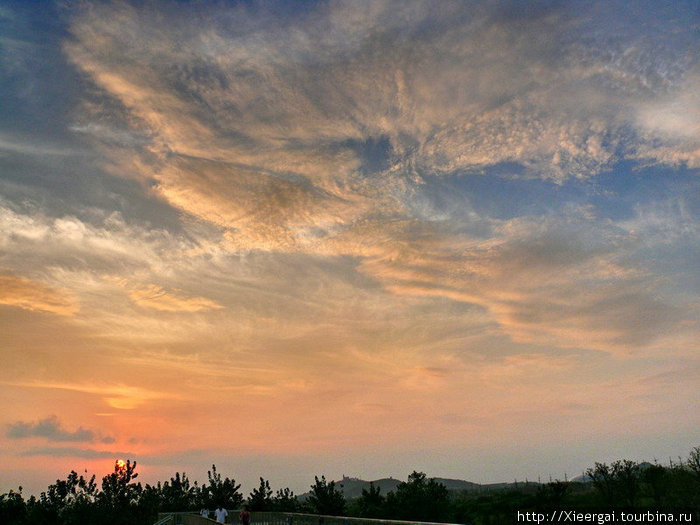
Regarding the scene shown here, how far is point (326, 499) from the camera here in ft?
141

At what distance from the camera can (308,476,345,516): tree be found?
4300cm

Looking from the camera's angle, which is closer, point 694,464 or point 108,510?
point 108,510

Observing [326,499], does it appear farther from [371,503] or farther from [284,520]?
[284,520]

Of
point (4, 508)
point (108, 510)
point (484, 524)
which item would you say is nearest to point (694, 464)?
point (484, 524)

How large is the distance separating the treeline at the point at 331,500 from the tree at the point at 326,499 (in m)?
0.07

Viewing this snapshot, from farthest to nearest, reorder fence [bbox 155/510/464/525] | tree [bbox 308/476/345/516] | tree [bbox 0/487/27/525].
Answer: tree [bbox 0/487/27/525] < tree [bbox 308/476/345/516] < fence [bbox 155/510/464/525]

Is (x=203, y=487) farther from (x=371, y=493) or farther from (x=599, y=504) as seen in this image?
(x=599, y=504)

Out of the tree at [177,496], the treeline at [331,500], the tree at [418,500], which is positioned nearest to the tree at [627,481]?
the treeline at [331,500]

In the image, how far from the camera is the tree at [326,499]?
4300cm

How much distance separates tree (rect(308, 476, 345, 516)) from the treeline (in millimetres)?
68

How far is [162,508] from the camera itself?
2227 inches

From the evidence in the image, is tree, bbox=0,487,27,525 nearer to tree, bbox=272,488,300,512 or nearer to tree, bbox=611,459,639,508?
tree, bbox=272,488,300,512

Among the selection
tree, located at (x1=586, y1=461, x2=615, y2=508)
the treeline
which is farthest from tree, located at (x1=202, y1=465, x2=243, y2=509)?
tree, located at (x1=586, y1=461, x2=615, y2=508)

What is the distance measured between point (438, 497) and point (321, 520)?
1078 inches
